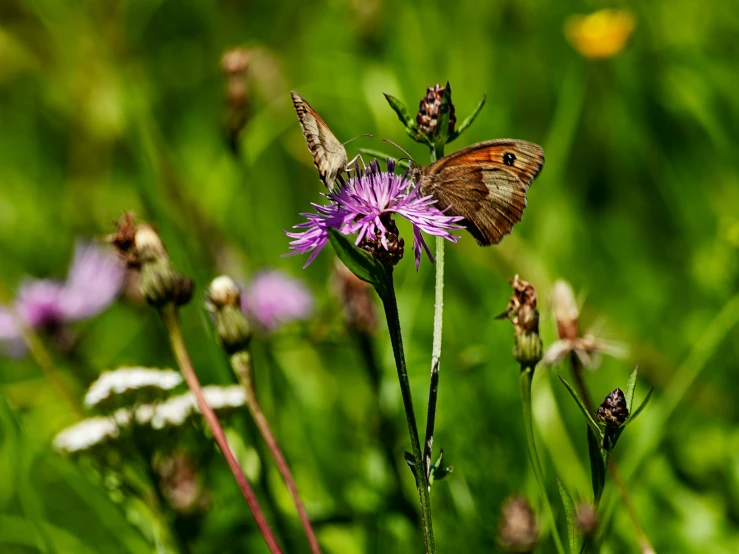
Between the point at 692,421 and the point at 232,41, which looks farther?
the point at 232,41

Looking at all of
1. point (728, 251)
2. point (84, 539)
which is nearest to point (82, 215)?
point (84, 539)

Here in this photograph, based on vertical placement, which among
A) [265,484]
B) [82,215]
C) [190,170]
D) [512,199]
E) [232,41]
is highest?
[232,41]

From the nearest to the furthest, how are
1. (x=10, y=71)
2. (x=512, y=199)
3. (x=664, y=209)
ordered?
(x=512, y=199)
(x=664, y=209)
(x=10, y=71)

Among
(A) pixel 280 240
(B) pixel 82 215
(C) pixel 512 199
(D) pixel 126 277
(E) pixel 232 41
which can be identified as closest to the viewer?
(C) pixel 512 199

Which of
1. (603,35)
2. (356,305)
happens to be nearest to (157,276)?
(356,305)

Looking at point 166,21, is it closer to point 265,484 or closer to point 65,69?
point 65,69

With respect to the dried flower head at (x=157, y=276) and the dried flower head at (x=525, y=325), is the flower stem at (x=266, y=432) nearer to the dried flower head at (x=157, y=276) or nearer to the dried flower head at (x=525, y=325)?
the dried flower head at (x=157, y=276)
